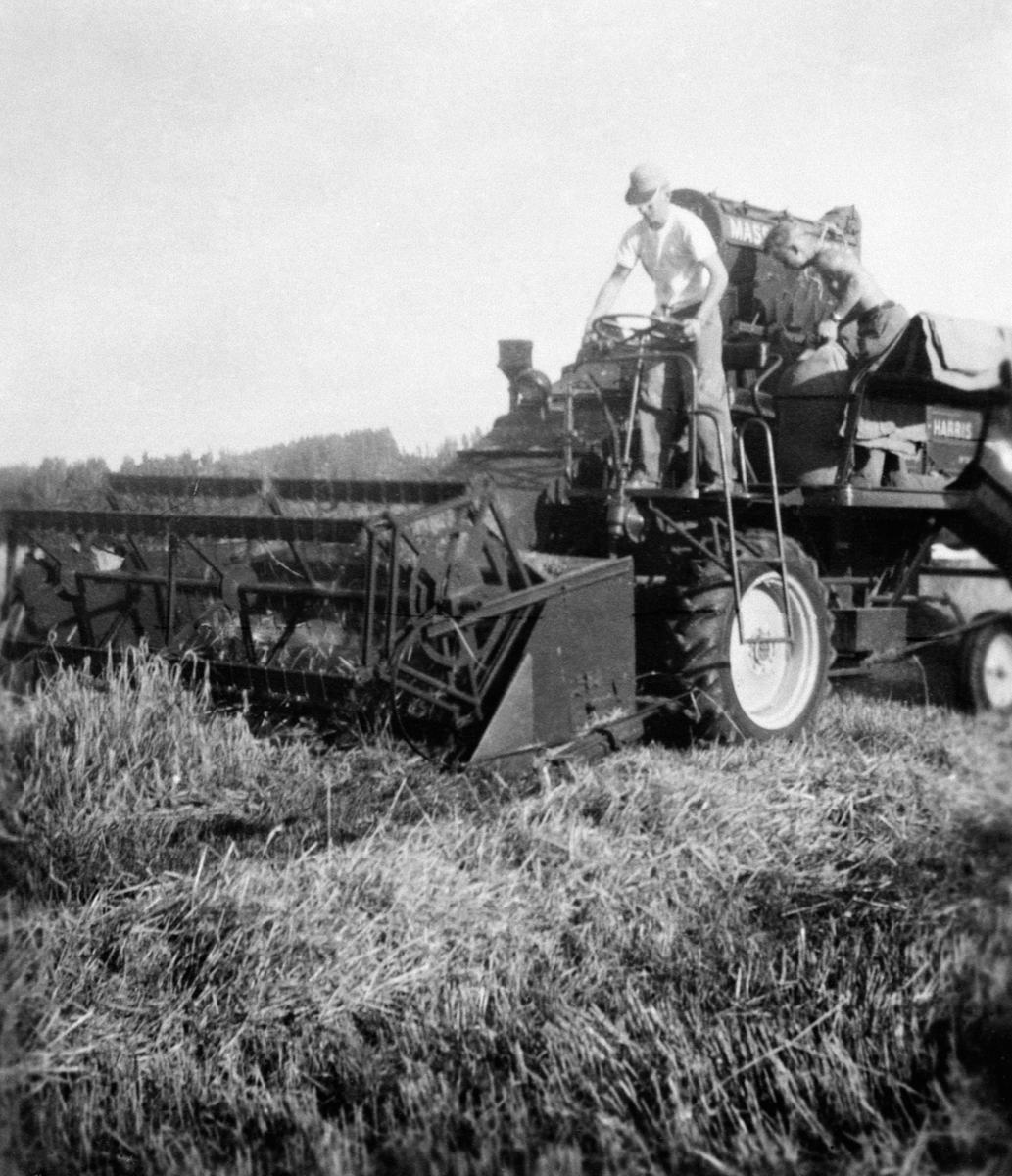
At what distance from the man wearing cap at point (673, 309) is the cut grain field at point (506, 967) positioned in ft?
6.31

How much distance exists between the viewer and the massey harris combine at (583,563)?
5.36 metres

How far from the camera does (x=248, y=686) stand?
18.9 ft

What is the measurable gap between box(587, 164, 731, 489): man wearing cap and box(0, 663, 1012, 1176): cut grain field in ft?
6.31

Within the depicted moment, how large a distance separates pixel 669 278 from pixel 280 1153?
15.4ft

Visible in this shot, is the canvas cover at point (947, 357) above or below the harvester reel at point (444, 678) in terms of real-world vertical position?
above

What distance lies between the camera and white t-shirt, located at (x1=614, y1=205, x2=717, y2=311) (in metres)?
6.45

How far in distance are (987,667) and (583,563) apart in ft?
10.4

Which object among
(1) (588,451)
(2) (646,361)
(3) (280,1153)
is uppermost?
(2) (646,361)

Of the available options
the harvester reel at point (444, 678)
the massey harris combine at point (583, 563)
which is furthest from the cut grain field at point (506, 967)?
the massey harris combine at point (583, 563)

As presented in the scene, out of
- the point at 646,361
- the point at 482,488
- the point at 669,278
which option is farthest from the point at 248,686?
the point at 669,278

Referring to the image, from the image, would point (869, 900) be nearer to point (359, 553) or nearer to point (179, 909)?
point (179, 909)

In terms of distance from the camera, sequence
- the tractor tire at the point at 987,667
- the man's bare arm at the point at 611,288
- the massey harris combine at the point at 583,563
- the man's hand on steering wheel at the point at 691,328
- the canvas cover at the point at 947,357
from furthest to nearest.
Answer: the tractor tire at the point at 987,667 < the canvas cover at the point at 947,357 < the man's bare arm at the point at 611,288 < the man's hand on steering wheel at the point at 691,328 < the massey harris combine at the point at 583,563

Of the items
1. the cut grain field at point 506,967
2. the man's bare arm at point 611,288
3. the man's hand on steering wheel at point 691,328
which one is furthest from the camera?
the man's bare arm at point 611,288

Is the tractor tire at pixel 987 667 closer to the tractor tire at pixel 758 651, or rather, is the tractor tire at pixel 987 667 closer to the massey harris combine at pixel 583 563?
the massey harris combine at pixel 583 563
